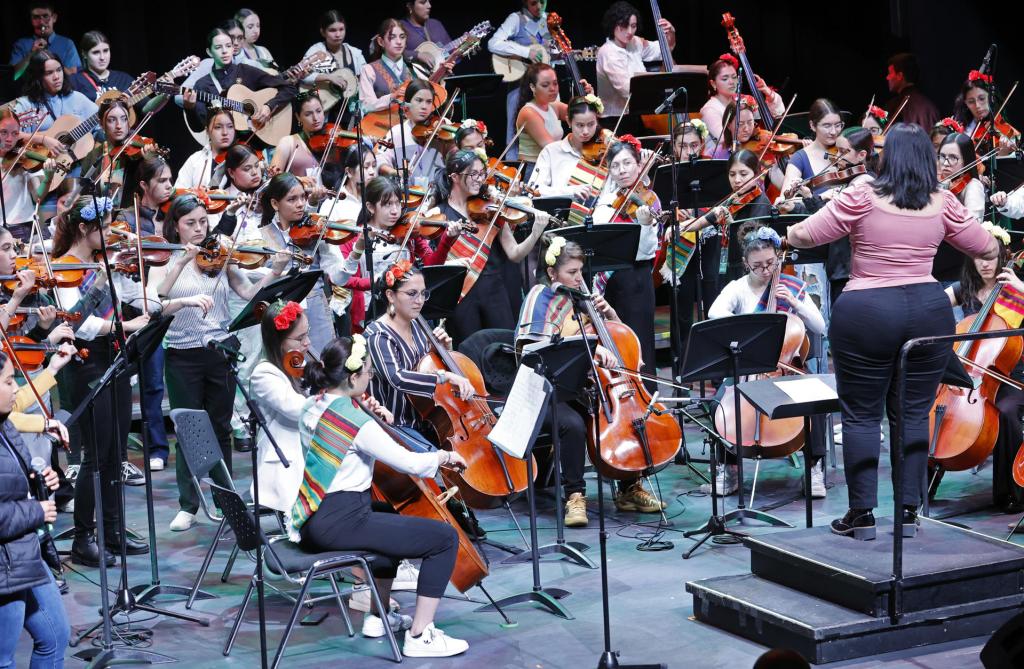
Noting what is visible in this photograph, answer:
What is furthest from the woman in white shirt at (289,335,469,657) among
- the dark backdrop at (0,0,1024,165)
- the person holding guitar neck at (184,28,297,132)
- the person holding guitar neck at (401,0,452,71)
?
the dark backdrop at (0,0,1024,165)

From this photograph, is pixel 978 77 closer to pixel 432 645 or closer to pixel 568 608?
pixel 568 608

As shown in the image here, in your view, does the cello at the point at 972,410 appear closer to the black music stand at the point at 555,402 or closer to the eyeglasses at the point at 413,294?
the black music stand at the point at 555,402

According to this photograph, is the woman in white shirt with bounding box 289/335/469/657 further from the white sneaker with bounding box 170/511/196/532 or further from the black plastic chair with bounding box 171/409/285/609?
the white sneaker with bounding box 170/511/196/532

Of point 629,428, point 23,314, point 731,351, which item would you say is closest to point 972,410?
point 731,351

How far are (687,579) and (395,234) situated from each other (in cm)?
252

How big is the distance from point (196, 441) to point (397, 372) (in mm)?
914

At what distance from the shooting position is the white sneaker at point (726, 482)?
649cm

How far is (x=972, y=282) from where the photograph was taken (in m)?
6.39

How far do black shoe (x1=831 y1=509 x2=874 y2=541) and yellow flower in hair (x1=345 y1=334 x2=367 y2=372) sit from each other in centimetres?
190

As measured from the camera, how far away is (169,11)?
10.5 meters

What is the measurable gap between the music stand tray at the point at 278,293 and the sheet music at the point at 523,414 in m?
1.10

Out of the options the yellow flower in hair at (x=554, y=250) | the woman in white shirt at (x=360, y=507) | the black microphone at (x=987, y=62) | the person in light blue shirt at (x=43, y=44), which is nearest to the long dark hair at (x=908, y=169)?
the woman in white shirt at (x=360, y=507)

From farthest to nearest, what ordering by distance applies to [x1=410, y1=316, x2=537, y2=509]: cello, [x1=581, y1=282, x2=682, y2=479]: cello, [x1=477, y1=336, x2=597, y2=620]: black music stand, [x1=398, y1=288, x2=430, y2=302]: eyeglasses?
[x1=581, y1=282, x2=682, y2=479]: cello < [x1=398, y1=288, x2=430, y2=302]: eyeglasses < [x1=410, y1=316, x2=537, y2=509]: cello < [x1=477, y1=336, x2=597, y2=620]: black music stand

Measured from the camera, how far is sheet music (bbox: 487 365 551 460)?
16.1 feet
